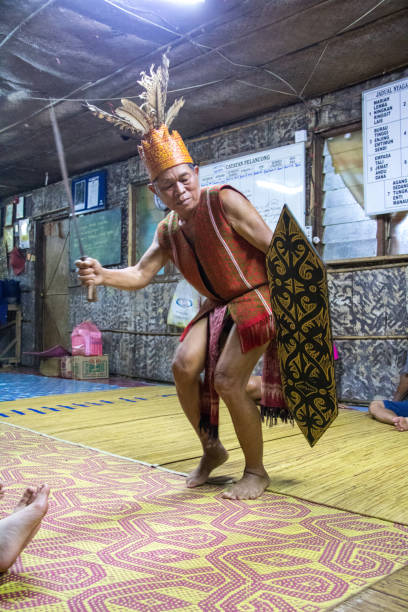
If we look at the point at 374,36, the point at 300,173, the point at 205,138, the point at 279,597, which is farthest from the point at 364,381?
the point at 279,597

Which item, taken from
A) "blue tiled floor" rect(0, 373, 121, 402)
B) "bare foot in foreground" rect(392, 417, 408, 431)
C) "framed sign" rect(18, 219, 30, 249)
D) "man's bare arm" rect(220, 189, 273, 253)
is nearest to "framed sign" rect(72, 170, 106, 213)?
"framed sign" rect(18, 219, 30, 249)

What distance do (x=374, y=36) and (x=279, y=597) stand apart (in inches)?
154

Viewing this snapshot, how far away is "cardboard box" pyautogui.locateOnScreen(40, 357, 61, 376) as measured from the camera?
21.6 ft

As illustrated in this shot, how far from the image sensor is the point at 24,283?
338 inches

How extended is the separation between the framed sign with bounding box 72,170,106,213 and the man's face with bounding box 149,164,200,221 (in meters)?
5.21

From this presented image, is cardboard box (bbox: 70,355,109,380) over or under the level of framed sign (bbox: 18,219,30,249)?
under

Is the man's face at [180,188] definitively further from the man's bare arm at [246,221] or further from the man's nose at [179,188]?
the man's bare arm at [246,221]

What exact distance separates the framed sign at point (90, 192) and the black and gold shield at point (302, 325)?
219 inches

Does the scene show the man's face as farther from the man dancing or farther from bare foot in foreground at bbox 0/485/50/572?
bare foot in foreground at bbox 0/485/50/572

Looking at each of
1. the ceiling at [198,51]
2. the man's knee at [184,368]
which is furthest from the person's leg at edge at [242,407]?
the ceiling at [198,51]

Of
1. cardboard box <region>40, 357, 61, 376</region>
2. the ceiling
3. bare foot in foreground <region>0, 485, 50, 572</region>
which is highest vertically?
the ceiling

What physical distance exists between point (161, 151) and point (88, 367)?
4749 mm

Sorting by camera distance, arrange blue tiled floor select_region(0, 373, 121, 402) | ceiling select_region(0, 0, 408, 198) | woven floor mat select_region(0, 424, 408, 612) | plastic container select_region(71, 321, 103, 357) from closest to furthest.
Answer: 1. woven floor mat select_region(0, 424, 408, 612)
2. ceiling select_region(0, 0, 408, 198)
3. blue tiled floor select_region(0, 373, 121, 402)
4. plastic container select_region(71, 321, 103, 357)

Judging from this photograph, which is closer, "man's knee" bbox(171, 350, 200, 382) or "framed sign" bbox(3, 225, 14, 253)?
A: "man's knee" bbox(171, 350, 200, 382)
